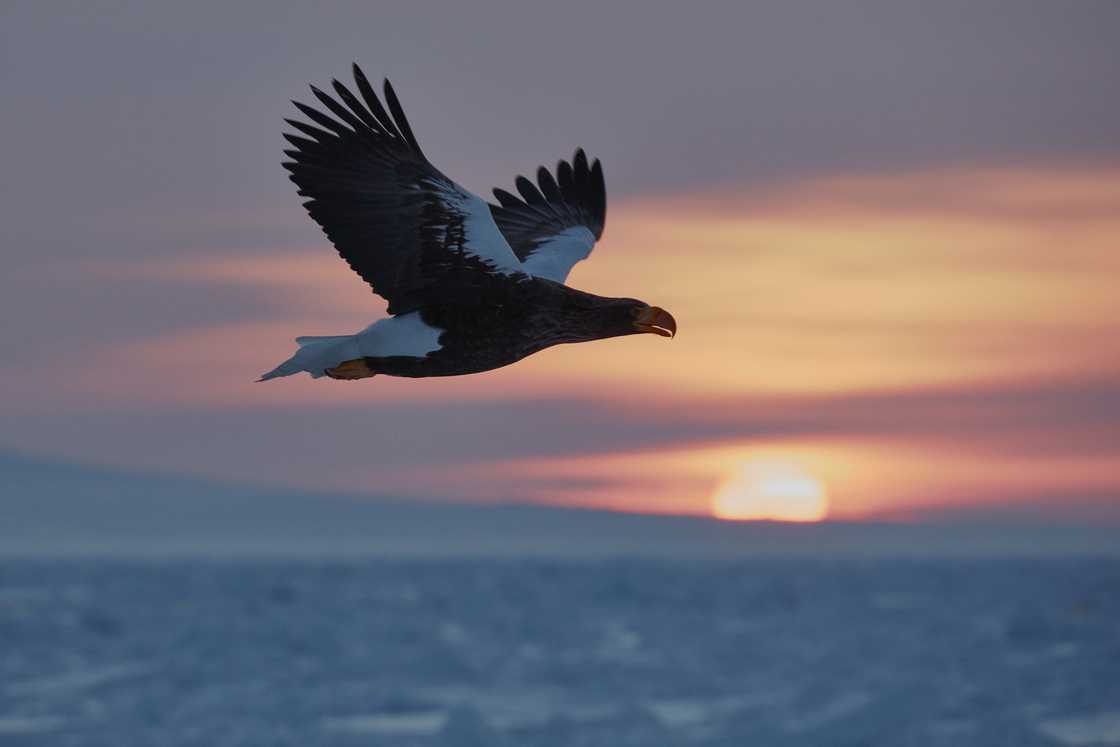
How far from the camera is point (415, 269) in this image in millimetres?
9766

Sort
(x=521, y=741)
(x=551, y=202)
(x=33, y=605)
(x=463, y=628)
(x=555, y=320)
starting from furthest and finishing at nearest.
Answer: (x=33, y=605) → (x=463, y=628) → (x=521, y=741) → (x=551, y=202) → (x=555, y=320)

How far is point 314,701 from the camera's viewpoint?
217 ft

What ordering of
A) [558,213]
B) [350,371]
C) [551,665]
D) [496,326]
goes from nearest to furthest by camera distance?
[496,326] < [350,371] < [558,213] < [551,665]

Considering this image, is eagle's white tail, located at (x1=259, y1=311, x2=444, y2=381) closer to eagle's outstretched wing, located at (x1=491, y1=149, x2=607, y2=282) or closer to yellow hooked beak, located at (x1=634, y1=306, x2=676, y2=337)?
yellow hooked beak, located at (x1=634, y1=306, x2=676, y2=337)

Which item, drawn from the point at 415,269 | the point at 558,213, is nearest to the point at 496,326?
the point at 415,269

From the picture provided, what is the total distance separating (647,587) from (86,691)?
232 feet

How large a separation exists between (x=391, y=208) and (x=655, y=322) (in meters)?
1.55

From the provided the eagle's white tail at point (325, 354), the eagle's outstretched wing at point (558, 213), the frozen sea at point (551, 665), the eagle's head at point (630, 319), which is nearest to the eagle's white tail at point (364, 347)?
the eagle's white tail at point (325, 354)

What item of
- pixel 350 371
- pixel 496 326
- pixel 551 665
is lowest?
pixel 551 665

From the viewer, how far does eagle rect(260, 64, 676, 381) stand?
9.68 metres

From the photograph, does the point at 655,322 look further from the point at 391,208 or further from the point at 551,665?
the point at 551,665

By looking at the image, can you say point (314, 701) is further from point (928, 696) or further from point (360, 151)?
point (360, 151)

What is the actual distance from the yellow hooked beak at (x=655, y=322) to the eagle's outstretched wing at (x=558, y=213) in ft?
4.84

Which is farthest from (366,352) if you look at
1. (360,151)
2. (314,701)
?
(314,701)
